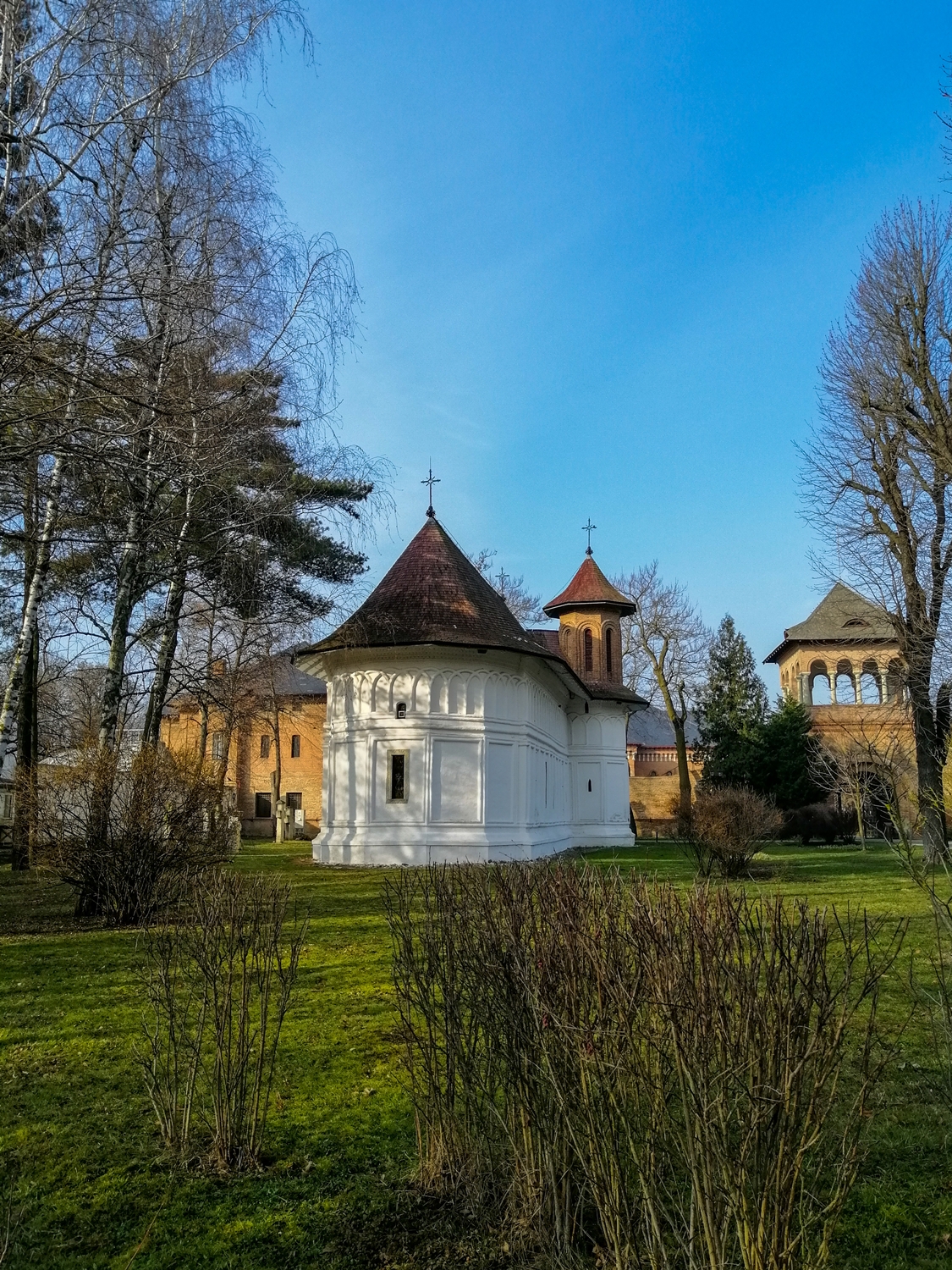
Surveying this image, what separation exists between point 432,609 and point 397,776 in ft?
14.1

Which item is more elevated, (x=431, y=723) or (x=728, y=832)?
(x=431, y=723)

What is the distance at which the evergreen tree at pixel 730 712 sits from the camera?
134 feet

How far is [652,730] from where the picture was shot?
2518 inches

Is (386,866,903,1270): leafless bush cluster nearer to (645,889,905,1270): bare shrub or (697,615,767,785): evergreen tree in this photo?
(645,889,905,1270): bare shrub

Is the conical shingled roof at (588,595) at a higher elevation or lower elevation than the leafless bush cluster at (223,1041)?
→ higher

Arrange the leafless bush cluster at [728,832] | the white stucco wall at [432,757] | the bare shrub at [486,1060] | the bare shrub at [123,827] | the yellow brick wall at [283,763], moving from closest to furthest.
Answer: the bare shrub at [486,1060]
the bare shrub at [123,827]
the leafless bush cluster at [728,832]
the white stucco wall at [432,757]
the yellow brick wall at [283,763]

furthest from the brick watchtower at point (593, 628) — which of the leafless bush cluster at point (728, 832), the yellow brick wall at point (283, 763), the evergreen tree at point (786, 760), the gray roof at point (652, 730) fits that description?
the gray roof at point (652, 730)

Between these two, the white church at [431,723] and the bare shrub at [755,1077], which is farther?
the white church at [431,723]

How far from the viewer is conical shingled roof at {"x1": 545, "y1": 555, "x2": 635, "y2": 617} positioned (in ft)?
114

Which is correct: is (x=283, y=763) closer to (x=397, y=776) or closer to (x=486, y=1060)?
(x=397, y=776)

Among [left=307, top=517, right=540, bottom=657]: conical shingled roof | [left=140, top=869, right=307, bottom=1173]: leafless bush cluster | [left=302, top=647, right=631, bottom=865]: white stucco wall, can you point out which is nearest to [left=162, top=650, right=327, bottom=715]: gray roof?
[left=302, top=647, right=631, bottom=865]: white stucco wall

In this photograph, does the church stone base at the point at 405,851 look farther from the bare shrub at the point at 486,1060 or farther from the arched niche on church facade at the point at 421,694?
the bare shrub at the point at 486,1060

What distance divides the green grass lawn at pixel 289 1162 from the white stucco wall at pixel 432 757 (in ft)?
44.2

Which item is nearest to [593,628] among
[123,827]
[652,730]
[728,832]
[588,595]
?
[588,595]
